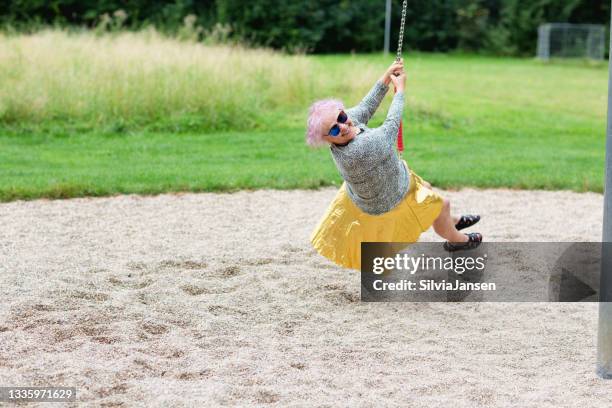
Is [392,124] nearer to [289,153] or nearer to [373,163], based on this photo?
[373,163]

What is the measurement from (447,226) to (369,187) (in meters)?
0.67

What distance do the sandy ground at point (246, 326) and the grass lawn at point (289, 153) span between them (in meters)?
1.19

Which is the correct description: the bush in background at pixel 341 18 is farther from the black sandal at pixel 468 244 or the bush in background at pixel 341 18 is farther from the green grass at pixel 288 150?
the black sandal at pixel 468 244

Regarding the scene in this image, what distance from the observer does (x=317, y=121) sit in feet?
15.7

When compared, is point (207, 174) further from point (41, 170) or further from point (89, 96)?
point (89, 96)

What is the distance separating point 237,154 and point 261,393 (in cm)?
611

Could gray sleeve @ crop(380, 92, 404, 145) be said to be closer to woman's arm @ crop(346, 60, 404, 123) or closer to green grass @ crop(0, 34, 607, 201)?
woman's arm @ crop(346, 60, 404, 123)

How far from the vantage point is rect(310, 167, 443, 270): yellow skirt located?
5176 millimetres

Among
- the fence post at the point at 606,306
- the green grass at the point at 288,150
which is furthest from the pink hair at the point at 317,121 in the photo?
the green grass at the point at 288,150

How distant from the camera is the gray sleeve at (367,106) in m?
5.12

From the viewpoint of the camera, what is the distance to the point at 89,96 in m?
11.5

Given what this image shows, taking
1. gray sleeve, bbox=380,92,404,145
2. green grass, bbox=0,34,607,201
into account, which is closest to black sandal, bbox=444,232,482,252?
gray sleeve, bbox=380,92,404,145

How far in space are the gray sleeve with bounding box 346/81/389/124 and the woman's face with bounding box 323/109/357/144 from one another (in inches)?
8.9

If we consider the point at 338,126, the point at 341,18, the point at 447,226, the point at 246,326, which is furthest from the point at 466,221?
the point at 341,18
